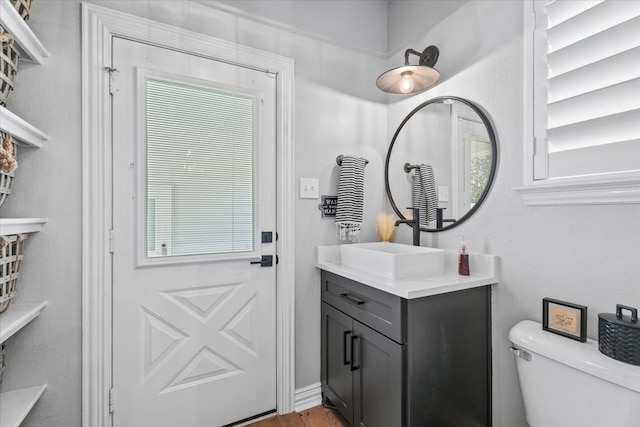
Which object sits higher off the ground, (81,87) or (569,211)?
(81,87)

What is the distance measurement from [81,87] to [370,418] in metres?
2.05

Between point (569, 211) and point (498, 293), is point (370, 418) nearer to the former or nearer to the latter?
point (498, 293)

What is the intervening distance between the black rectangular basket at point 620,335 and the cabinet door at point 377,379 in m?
0.68

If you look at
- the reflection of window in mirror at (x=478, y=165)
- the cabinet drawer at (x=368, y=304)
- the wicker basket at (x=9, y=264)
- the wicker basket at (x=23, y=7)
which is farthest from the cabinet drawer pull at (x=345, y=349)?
the wicker basket at (x=23, y=7)

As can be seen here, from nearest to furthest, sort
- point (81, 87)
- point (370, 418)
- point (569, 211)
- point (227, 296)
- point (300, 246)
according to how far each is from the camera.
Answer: point (569, 211) → point (81, 87) → point (370, 418) → point (227, 296) → point (300, 246)

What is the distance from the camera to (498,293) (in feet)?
4.79

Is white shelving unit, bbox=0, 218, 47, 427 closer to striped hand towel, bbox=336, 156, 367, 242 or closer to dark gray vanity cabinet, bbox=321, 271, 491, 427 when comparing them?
dark gray vanity cabinet, bbox=321, 271, 491, 427

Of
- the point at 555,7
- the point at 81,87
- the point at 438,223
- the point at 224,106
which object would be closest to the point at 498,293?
the point at 438,223

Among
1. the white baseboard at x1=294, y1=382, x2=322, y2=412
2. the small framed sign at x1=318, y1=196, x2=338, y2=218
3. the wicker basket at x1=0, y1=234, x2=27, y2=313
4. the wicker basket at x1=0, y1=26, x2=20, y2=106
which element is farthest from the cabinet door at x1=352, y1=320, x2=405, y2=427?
the wicker basket at x1=0, y1=26, x2=20, y2=106

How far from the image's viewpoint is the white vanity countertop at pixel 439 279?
1267mm

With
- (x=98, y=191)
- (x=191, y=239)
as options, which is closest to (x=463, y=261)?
(x=191, y=239)

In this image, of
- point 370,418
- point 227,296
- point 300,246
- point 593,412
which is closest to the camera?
point 593,412

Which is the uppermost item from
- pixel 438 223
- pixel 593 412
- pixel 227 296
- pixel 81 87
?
pixel 81 87

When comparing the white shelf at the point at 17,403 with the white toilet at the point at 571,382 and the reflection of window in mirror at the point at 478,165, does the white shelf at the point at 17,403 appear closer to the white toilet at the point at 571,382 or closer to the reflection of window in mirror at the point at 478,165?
the white toilet at the point at 571,382
